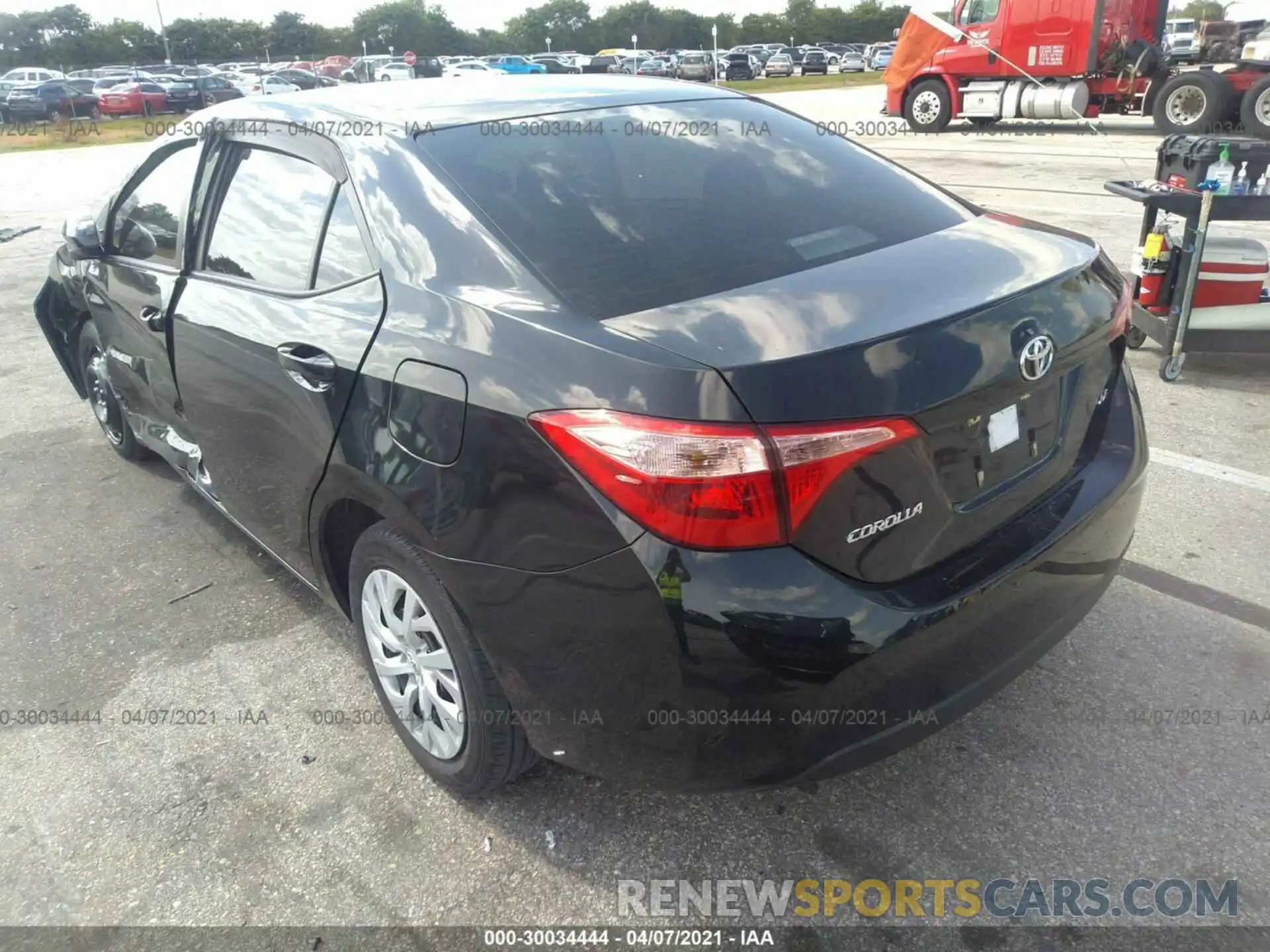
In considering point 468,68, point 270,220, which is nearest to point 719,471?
point 270,220

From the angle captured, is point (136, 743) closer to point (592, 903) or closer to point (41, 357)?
point (592, 903)

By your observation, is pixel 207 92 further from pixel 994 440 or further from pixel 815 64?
pixel 994 440

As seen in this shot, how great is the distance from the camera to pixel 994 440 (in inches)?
79.7

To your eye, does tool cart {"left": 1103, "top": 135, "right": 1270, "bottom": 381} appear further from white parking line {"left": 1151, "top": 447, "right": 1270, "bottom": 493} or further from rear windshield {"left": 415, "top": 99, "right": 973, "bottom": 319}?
rear windshield {"left": 415, "top": 99, "right": 973, "bottom": 319}

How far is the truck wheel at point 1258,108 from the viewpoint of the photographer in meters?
15.1

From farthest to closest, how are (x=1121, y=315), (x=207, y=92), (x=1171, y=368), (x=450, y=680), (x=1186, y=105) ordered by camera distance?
1. (x=207, y=92)
2. (x=1186, y=105)
3. (x=1171, y=368)
4. (x=1121, y=315)
5. (x=450, y=680)

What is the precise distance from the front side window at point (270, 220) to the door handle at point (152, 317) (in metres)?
0.32

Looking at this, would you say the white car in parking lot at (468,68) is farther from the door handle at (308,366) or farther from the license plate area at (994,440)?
the license plate area at (994,440)

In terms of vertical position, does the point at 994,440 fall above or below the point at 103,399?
above

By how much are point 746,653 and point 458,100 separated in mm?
1877

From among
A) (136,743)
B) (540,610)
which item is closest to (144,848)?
(136,743)

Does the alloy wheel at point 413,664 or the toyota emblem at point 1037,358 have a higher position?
the toyota emblem at point 1037,358

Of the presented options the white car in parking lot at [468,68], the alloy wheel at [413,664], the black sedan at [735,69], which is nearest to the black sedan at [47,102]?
the white car in parking lot at [468,68]

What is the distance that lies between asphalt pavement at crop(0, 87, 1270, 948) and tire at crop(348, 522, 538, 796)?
14cm
